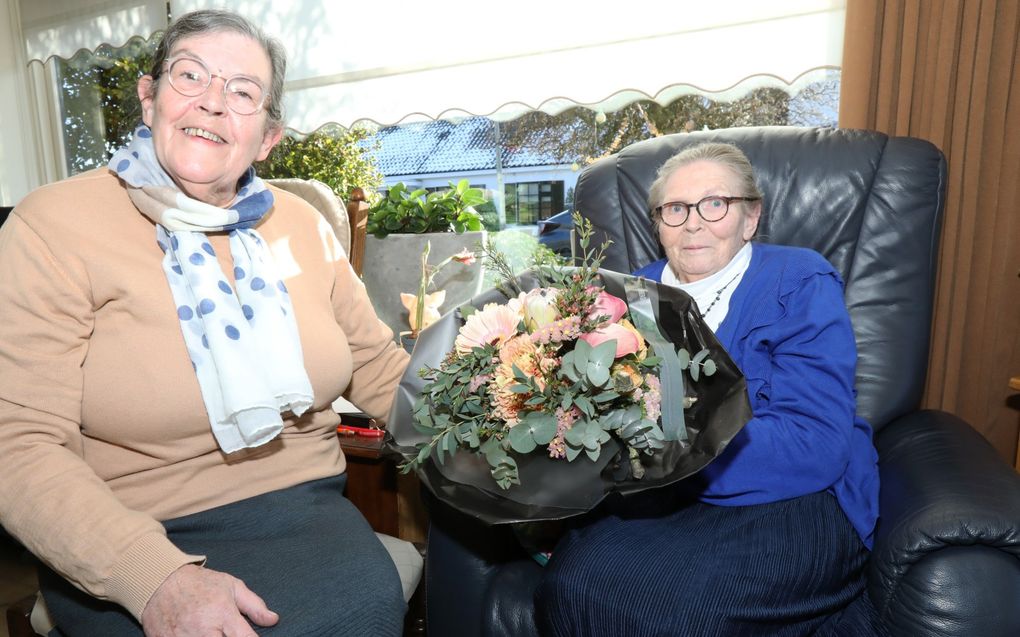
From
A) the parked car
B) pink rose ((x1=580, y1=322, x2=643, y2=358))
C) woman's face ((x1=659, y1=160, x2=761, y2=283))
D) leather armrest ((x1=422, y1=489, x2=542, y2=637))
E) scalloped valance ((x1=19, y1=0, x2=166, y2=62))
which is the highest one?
scalloped valance ((x1=19, y1=0, x2=166, y2=62))

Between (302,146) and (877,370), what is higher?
(302,146)

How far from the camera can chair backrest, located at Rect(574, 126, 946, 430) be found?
5.21ft

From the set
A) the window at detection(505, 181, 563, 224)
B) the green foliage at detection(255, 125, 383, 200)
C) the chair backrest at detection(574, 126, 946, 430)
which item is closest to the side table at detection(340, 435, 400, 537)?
the chair backrest at detection(574, 126, 946, 430)

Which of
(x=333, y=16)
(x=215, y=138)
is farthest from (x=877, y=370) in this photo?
(x=333, y=16)

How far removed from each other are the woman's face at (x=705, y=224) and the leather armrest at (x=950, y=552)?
1.89 feet

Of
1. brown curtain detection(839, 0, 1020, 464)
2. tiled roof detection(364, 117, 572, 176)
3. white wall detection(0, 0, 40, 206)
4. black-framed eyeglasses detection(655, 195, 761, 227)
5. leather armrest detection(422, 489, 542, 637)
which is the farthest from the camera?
white wall detection(0, 0, 40, 206)

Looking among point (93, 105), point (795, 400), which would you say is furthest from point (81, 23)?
point (795, 400)

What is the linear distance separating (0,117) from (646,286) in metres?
3.89

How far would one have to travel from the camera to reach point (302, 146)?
3.08m

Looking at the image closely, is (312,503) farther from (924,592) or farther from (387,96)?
(387,96)

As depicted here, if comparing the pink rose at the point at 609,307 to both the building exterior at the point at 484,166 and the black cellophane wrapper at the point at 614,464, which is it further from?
the building exterior at the point at 484,166

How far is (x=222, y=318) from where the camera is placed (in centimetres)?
117

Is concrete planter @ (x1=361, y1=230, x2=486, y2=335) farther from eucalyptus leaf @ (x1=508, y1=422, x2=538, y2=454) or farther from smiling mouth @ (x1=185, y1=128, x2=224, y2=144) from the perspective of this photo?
eucalyptus leaf @ (x1=508, y1=422, x2=538, y2=454)

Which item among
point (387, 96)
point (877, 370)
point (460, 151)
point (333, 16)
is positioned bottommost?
point (877, 370)
